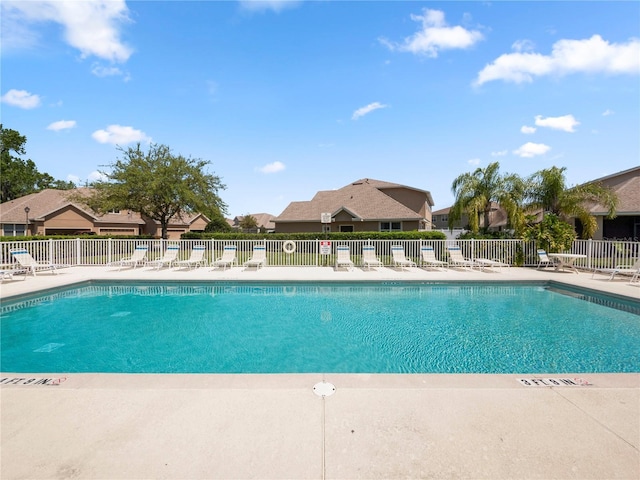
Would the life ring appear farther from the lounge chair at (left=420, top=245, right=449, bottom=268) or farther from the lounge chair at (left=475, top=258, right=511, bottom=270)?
the lounge chair at (left=475, top=258, right=511, bottom=270)

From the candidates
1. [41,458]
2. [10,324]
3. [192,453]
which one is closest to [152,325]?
[10,324]

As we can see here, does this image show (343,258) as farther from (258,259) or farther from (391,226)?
(391,226)

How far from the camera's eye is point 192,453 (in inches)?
97.0

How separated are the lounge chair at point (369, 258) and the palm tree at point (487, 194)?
8.90 m

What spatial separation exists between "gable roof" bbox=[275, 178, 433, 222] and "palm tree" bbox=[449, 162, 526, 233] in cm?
470

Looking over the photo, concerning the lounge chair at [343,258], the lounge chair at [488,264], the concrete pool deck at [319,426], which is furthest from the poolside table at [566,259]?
the concrete pool deck at [319,426]

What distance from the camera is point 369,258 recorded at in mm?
14711

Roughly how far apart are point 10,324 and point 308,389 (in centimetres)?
775

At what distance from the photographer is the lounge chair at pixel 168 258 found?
14711 millimetres

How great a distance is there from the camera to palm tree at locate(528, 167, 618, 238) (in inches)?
693

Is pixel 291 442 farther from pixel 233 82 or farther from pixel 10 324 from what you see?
pixel 233 82

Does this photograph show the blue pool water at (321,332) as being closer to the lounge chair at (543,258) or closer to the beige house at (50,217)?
the lounge chair at (543,258)

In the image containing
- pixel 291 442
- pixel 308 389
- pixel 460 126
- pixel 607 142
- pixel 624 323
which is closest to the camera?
pixel 291 442

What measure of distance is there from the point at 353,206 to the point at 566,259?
1749 centimetres
